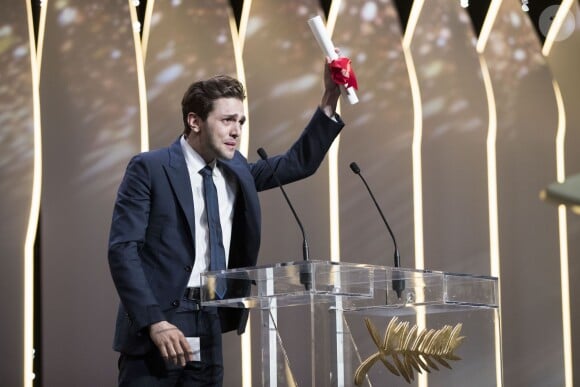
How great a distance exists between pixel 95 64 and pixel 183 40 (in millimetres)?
427

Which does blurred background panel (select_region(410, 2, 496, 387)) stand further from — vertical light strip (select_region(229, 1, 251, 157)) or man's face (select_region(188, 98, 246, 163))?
man's face (select_region(188, 98, 246, 163))

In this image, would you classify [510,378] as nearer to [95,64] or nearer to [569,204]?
[95,64]

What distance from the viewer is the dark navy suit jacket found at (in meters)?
2.39

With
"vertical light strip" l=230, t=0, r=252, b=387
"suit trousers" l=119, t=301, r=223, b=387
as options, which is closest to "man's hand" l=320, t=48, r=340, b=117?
"suit trousers" l=119, t=301, r=223, b=387

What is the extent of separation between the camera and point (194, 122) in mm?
2682

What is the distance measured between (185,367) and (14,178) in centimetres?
198

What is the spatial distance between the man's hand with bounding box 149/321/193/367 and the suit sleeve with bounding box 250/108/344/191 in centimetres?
71

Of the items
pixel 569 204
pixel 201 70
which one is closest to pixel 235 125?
pixel 201 70

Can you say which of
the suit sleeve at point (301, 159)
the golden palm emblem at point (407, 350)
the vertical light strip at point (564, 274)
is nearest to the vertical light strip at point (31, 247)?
the suit sleeve at point (301, 159)

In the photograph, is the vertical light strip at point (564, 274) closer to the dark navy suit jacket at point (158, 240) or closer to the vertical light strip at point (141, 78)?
the vertical light strip at point (141, 78)

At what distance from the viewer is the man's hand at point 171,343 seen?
7.51ft

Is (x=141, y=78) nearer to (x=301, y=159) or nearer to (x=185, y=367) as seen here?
(x=301, y=159)

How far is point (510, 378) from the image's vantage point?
447 centimetres

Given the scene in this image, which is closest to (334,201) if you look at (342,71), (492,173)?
(492,173)
